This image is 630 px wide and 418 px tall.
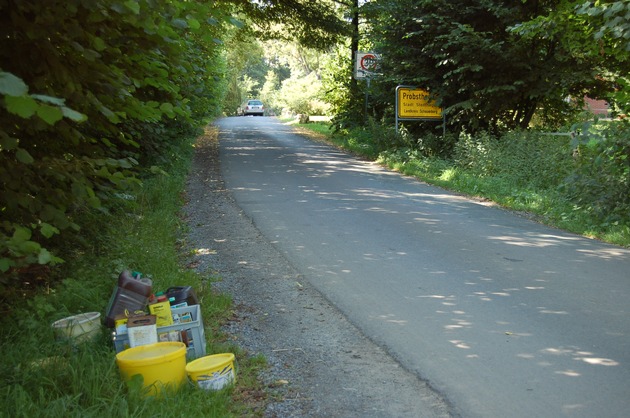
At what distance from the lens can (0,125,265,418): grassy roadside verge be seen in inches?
150

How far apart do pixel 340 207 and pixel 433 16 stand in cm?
728

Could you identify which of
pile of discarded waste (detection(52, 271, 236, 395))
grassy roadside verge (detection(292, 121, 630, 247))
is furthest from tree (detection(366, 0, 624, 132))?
pile of discarded waste (detection(52, 271, 236, 395))

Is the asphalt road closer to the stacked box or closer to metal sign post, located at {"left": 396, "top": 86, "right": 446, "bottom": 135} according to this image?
the stacked box

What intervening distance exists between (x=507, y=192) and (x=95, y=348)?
1004cm

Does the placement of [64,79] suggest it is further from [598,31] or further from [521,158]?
[521,158]

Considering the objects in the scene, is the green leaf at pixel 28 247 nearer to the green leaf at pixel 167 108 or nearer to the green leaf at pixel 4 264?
the green leaf at pixel 4 264

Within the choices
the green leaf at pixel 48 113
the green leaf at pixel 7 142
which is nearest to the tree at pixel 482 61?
the green leaf at pixel 7 142

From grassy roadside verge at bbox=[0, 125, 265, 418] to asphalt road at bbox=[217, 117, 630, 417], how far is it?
137 centimetres

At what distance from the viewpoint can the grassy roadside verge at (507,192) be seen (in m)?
9.60

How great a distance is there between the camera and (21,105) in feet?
7.66

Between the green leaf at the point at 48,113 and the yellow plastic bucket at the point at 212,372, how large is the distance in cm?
230

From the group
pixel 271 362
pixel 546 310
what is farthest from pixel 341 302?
pixel 546 310

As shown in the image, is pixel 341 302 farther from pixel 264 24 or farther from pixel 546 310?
pixel 264 24

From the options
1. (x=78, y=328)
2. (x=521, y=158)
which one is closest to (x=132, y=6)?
(x=78, y=328)
